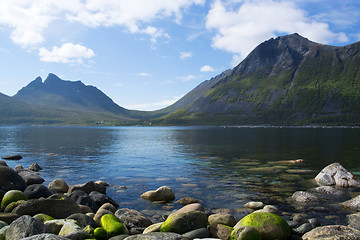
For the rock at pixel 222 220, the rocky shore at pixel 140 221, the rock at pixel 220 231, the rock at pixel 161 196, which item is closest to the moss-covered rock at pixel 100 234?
the rocky shore at pixel 140 221

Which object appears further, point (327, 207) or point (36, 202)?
point (327, 207)

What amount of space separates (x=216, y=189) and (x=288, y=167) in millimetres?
18151

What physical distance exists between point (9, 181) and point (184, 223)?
15.2m

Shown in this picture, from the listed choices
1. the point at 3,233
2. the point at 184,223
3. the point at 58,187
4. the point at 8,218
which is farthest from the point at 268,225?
the point at 58,187

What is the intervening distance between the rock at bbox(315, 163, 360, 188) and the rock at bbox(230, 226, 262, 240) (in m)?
21.0

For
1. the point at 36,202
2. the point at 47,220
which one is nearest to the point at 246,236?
the point at 47,220

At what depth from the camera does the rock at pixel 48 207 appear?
15.8 metres

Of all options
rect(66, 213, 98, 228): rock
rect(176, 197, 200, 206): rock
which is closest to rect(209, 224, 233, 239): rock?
rect(66, 213, 98, 228): rock

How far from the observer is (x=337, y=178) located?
29297 millimetres

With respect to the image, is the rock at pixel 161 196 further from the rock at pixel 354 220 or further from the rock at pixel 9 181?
the rock at pixel 354 220

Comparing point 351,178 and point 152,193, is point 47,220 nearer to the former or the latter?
point 152,193

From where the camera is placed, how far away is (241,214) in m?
20.0

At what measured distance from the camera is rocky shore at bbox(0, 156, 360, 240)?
12109mm

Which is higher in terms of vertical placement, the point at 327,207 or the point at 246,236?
the point at 246,236
